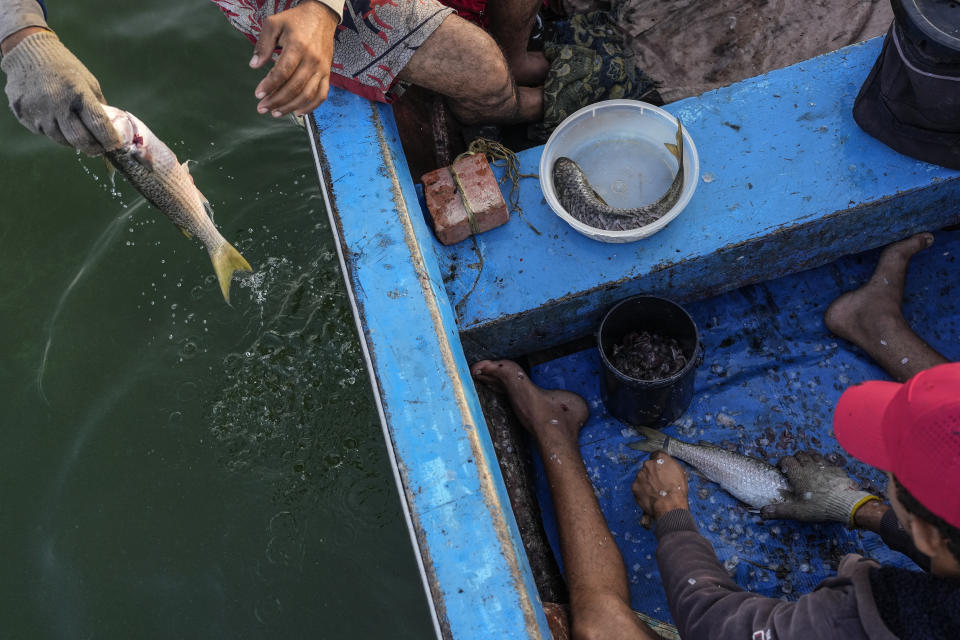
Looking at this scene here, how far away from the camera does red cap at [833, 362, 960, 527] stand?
149cm

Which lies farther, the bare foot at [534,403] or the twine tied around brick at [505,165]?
the bare foot at [534,403]

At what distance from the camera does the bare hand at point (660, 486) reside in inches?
103

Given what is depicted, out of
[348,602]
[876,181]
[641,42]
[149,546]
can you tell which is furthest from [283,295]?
[876,181]

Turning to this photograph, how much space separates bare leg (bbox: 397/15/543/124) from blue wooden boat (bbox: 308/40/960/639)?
29cm

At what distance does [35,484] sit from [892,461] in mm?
3860

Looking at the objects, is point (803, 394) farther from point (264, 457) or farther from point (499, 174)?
point (264, 457)

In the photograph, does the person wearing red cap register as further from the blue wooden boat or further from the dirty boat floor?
the blue wooden boat

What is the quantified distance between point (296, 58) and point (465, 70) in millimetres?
908

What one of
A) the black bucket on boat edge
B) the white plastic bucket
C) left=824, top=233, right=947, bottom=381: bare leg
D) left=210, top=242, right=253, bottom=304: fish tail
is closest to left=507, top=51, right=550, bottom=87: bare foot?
the white plastic bucket

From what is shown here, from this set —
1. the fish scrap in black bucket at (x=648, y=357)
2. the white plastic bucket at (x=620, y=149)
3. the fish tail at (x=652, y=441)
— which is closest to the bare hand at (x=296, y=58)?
the white plastic bucket at (x=620, y=149)

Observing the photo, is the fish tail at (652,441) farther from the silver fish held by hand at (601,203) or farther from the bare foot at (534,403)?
the silver fish held by hand at (601,203)

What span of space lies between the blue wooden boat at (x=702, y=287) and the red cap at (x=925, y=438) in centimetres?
106

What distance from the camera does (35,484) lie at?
11.4 ft

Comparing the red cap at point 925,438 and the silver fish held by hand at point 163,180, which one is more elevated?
the silver fish held by hand at point 163,180
